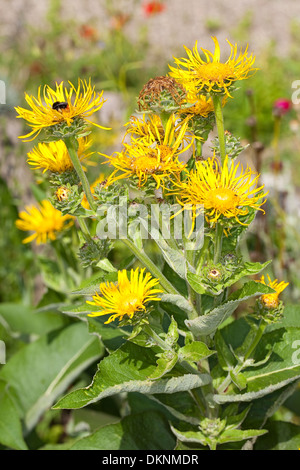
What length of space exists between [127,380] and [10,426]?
624 millimetres

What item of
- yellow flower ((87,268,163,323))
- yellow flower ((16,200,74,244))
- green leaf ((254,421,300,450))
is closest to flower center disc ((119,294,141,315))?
yellow flower ((87,268,163,323))

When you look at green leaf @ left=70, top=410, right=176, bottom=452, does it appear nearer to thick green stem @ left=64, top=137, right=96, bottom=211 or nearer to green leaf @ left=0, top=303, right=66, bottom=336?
green leaf @ left=0, top=303, right=66, bottom=336

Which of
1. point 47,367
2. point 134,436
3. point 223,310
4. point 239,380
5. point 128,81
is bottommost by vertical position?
point 134,436

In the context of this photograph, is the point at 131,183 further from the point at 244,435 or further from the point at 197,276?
the point at 244,435

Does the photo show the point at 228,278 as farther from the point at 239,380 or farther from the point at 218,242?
the point at 239,380

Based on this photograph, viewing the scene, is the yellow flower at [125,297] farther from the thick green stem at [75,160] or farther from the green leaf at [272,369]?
the green leaf at [272,369]

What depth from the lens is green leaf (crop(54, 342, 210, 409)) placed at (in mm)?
1045

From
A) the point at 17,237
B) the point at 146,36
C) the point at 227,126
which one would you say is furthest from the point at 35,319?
the point at 146,36

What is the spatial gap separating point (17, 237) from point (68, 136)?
1631 mm

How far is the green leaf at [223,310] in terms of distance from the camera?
1.05m

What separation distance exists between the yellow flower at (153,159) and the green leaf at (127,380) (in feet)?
1.29

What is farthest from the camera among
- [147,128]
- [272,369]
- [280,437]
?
[280,437]

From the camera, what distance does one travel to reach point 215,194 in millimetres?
1057

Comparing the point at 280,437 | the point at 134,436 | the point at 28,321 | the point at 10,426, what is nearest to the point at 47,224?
the point at 28,321
